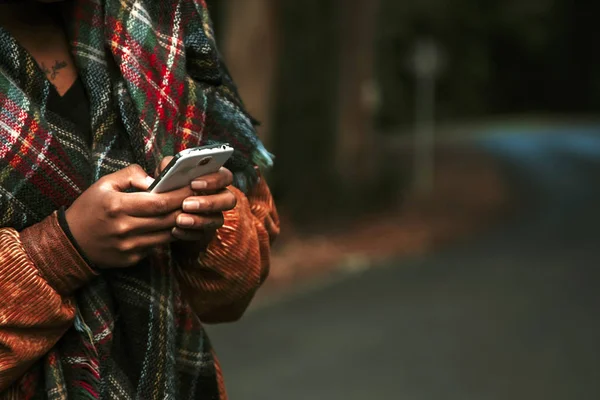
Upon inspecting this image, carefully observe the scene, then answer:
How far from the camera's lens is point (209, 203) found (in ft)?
5.61

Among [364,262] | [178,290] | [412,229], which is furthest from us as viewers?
[412,229]

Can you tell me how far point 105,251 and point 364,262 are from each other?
11397 millimetres

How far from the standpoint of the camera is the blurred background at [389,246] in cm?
776

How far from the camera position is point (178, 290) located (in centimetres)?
191

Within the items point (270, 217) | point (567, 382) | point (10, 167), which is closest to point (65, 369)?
point (10, 167)

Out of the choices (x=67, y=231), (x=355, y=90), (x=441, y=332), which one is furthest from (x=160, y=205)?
(x=355, y=90)

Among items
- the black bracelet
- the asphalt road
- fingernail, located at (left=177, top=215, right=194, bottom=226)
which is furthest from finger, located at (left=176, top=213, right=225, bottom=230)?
the asphalt road

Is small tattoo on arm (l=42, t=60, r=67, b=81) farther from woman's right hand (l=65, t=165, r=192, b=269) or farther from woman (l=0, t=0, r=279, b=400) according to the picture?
woman's right hand (l=65, t=165, r=192, b=269)

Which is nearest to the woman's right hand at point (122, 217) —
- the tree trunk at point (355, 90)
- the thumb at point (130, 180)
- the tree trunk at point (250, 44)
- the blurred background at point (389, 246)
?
the thumb at point (130, 180)

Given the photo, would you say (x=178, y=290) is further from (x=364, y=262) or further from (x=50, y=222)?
(x=364, y=262)

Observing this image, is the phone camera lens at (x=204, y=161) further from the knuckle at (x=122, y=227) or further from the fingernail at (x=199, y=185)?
the knuckle at (x=122, y=227)

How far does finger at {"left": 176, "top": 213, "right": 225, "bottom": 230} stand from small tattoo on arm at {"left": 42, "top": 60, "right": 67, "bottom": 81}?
Result: 337 mm

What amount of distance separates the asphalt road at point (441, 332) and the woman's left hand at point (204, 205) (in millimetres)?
5459

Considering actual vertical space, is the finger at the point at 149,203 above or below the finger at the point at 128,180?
below
